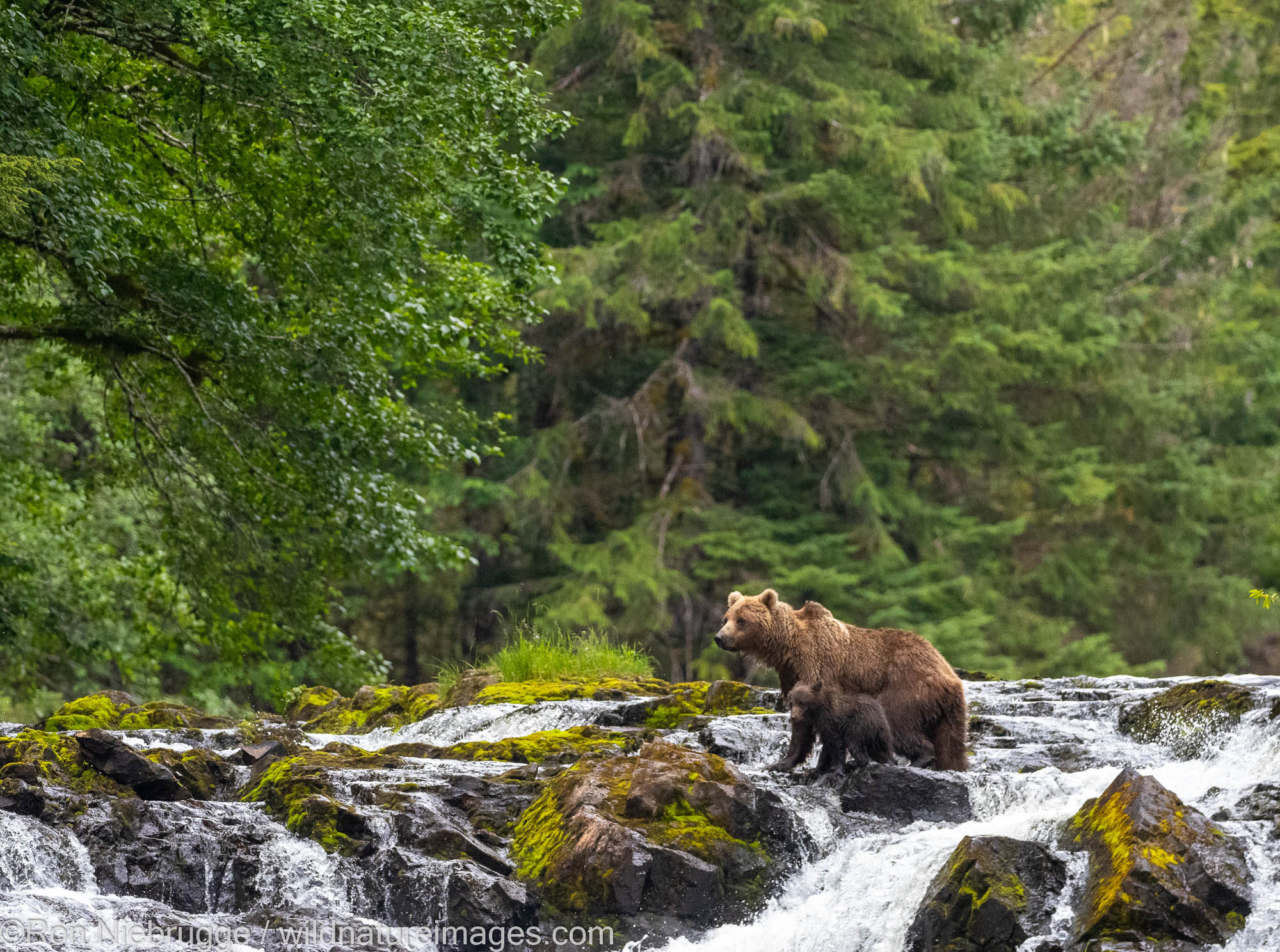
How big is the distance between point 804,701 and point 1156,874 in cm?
268

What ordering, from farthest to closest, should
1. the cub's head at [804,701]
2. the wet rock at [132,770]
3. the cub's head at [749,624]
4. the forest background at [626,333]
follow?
the forest background at [626,333], the cub's head at [749,624], the cub's head at [804,701], the wet rock at [132,770]

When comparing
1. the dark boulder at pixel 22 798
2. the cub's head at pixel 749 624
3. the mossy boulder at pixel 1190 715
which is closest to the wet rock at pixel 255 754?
the dark boulder at pixel 22 798

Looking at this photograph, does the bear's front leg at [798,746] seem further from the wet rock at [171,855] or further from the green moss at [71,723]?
the green moss at [71,723]

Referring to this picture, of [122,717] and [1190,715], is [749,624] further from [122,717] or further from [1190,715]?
[122,717]

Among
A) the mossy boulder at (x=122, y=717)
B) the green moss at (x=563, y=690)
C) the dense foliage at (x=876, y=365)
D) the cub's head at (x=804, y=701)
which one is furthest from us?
the dense foliage at (x=876, y=365)

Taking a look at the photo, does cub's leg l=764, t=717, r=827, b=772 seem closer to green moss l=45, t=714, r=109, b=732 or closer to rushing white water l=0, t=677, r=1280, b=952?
rushing white water l=0, t=677, r=1280, b=952

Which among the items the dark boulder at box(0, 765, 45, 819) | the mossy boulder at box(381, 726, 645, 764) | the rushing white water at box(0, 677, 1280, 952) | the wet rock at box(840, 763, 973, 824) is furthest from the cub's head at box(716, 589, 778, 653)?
the dark boulder at box(0, 765, 45, 819)

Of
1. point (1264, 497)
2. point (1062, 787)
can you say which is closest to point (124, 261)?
point (1062, 787)

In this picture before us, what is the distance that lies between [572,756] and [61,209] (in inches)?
209

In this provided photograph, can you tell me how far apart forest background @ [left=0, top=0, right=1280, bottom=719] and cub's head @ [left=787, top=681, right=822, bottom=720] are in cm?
537

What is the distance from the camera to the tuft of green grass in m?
11.7

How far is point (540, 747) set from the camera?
29.3 ft

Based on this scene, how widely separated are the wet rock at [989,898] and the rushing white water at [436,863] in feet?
0.33

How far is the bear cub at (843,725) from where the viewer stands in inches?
315
